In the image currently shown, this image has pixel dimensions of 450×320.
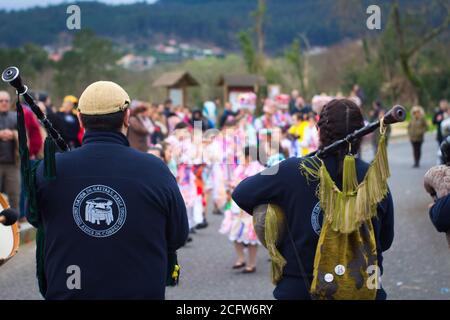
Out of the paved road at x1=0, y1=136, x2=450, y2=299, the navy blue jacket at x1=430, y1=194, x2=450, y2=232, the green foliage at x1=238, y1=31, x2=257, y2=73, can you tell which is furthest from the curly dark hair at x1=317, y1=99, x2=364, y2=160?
the green foliage at x1=238, y1=31, x2=257, y2=73

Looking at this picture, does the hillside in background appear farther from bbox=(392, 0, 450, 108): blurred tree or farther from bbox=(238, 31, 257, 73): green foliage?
bbox=(238, 31, 257, 73): green foliage

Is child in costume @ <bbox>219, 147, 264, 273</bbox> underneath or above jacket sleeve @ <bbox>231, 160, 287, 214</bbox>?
underneath

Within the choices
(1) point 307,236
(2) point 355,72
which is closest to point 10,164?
(1) point 307,236

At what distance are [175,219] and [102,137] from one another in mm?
471

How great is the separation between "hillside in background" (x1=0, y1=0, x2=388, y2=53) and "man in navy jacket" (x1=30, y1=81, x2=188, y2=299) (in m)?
43.4

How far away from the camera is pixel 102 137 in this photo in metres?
3.78

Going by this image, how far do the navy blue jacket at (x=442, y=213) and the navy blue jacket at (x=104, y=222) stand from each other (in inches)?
55.1

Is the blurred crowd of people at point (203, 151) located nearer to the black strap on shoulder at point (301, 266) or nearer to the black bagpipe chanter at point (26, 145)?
the black strap on shoulder at point (301, 266)

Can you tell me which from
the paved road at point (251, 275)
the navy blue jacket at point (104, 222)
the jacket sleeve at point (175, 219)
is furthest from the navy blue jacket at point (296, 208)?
the paved road at point (251, 275)

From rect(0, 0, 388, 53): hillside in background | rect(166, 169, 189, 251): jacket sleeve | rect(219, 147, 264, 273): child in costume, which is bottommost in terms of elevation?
rect(219, 147, 264, 273): child in costume

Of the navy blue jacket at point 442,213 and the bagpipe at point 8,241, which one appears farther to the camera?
the bagpipe at point 8,241

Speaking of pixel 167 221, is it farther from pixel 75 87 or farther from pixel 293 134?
pixel 75 87

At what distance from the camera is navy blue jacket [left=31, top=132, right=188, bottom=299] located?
363 centimetres

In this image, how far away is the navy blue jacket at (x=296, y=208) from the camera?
163 inches
